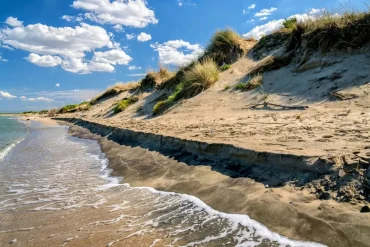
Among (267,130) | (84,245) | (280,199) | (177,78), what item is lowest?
(84,245)

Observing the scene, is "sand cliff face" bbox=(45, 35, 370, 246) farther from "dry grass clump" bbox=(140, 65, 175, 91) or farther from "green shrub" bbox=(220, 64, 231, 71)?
"dry grass clump" bbox=(140, 65, 175, 91)

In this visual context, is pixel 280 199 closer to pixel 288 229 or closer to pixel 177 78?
pixel 288 229

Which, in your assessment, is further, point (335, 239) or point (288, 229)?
point (288, 229)

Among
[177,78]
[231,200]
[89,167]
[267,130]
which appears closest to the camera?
[231,200]

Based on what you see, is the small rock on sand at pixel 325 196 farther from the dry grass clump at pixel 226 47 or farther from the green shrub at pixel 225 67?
the dry grass clump at pixel 226 47

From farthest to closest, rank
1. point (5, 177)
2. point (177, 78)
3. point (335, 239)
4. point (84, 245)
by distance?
point (177, 78) < point (5, 177) < point (84, 245) < point (335, 239)

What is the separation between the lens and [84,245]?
3.11 m

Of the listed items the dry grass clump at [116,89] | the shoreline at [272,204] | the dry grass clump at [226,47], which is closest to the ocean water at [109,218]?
the shoreline at [272,204]

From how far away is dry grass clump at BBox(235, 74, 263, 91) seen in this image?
10.2m

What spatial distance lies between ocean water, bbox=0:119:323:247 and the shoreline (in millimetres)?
127

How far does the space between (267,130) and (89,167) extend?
148 inches

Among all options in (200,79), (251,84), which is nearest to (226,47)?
(200,79)

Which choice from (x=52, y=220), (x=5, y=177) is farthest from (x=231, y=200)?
(x=5, y=177)

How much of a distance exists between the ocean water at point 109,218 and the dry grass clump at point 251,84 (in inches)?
234
